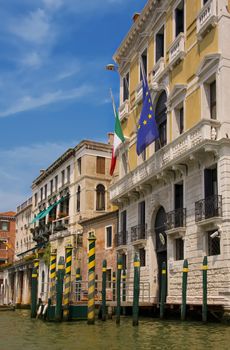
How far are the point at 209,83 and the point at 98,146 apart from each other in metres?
20.7

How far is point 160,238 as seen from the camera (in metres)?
24.1

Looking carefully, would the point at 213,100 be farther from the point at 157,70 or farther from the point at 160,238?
the point at 160,238

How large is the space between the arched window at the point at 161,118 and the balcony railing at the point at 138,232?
382cm

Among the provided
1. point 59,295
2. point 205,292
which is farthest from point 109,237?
point 205,292

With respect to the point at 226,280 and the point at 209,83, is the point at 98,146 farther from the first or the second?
the point at 226,280

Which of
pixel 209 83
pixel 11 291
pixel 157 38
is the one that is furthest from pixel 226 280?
pixel 11 291

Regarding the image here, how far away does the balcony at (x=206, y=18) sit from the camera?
2034cm

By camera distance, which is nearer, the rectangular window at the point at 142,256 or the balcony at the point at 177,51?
the balcony at the point at 177,51

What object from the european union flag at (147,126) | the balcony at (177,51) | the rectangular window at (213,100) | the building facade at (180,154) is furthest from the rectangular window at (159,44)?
the rectangular window at (213,100)

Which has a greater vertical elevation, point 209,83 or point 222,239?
point 209,83

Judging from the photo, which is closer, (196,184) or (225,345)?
(225,345)

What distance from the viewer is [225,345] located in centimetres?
1275

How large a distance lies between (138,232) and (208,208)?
7278 mm

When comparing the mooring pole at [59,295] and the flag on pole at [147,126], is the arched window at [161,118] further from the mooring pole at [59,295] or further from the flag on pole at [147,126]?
the mooring pole at [59,295]
